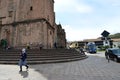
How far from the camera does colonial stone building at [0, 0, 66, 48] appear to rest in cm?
2844

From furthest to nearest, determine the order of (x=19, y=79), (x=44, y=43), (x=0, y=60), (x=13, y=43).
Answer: (x=13, y=43), (x=44, y=43), (x=0, y=60), (x=19, y=79)

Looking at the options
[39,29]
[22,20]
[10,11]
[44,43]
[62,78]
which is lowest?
[62,78]

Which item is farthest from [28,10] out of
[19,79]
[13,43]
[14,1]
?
[19,79]

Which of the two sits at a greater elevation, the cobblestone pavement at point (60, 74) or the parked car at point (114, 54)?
the parked car at point (114, 54)

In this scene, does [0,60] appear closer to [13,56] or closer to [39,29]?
[13,56]

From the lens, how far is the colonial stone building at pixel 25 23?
28438 mm

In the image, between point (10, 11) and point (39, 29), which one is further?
point (10, 11)

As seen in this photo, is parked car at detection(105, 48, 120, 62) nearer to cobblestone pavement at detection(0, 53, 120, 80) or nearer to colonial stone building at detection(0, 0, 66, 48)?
cobblestone pavement at detection(0, 53, 120, 80)

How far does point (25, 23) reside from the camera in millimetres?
29500

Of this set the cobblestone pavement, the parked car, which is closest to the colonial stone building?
the parked car

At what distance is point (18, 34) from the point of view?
30047mm

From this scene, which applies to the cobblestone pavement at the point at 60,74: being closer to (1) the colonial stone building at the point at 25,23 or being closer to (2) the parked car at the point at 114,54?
(2) the parked car at the point at 114,54

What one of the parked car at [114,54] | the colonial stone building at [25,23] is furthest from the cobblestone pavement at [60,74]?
the colonial stone building at [25,23]

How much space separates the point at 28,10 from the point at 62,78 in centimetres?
2275
